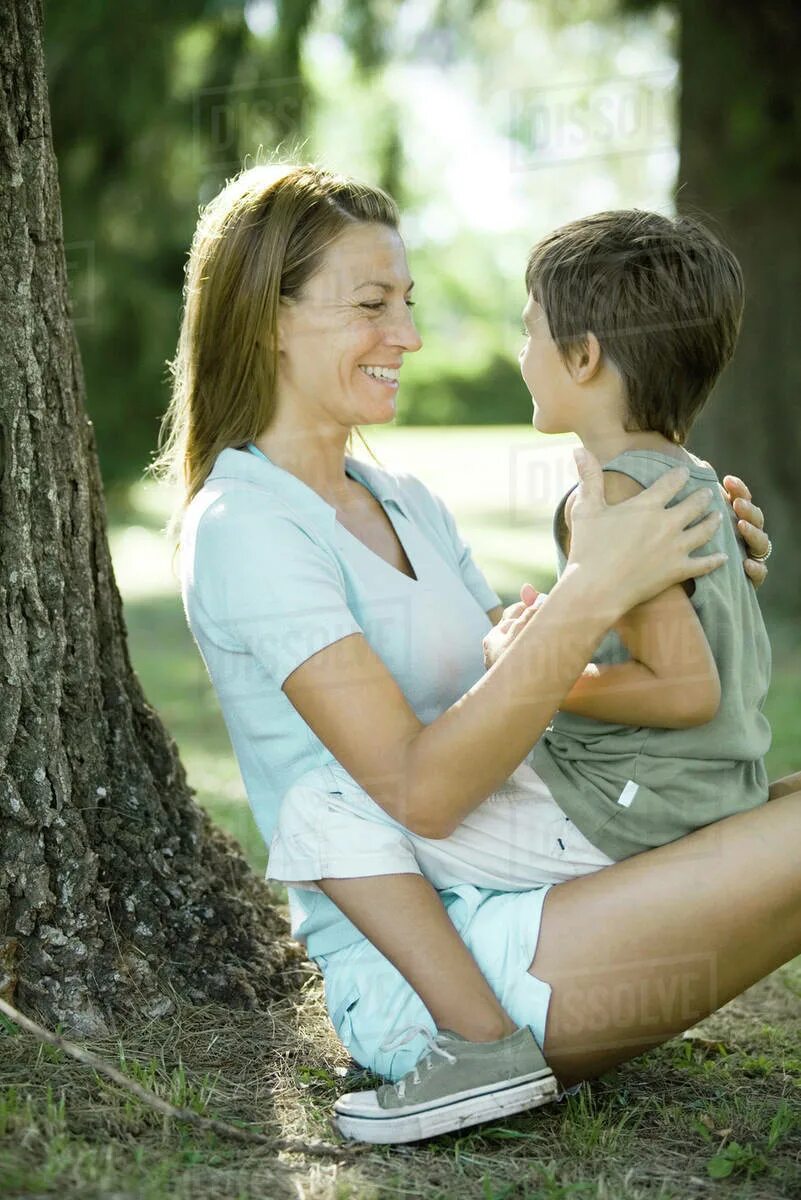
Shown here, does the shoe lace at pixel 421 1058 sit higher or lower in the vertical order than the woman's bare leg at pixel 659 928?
lower

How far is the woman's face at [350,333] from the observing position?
219 cm

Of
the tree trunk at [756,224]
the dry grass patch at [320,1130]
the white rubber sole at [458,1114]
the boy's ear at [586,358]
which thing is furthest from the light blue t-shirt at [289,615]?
the tree trunk at [756,224]

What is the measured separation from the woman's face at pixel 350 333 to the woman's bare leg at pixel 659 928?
902 mm

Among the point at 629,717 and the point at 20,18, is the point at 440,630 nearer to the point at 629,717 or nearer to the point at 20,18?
the point at 629,717

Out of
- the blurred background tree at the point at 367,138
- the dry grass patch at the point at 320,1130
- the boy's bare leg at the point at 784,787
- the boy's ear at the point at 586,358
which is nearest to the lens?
Result: the dry grass patch at the point at 320,1130

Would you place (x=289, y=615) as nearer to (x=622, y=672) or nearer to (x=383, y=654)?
(x=383, y=654)

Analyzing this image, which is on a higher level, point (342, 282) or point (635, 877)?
point (342, 282)

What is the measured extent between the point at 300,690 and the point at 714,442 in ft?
17.4

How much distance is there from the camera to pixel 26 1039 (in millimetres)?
1955

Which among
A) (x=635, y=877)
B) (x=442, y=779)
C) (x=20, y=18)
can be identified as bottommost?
(x=635, y=877)

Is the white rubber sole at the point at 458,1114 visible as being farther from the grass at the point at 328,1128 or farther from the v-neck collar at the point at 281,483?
the v-neck collar at the point at 281,483

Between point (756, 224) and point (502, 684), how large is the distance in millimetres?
5497

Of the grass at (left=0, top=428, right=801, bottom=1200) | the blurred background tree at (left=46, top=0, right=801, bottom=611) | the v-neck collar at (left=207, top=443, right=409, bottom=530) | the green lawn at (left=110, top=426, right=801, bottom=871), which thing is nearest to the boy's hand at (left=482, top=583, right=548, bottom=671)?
the v-neck collar at (left=207, top=443, right=409, bottom=530)

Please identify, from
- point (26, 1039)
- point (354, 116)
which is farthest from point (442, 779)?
point (354, 116)
